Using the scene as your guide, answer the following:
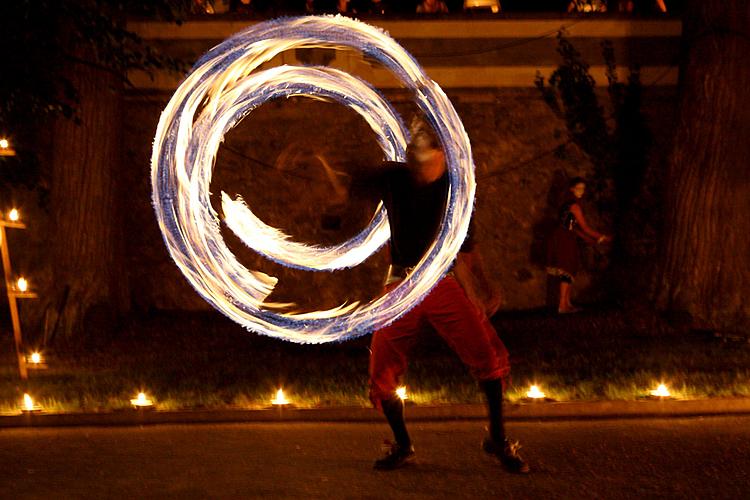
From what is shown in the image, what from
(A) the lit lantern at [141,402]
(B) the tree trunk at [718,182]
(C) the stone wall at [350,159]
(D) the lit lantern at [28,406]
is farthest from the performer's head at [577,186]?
(D) the lit lantern at [28,406]

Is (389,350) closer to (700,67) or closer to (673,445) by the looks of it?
(673,445)

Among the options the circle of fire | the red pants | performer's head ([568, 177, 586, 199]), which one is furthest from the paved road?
performer's head ([568, 177, 586, 199])

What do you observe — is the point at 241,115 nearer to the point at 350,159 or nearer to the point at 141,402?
the point at 141,402

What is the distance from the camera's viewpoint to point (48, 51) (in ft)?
35.6

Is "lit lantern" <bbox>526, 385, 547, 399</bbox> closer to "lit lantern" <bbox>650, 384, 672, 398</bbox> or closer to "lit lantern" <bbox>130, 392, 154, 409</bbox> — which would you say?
"lit lantern" <bbox>650, 384, 672, 398</bbox>

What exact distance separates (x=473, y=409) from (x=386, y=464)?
1.74 meters

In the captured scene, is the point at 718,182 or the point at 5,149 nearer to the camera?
the point at 5,149

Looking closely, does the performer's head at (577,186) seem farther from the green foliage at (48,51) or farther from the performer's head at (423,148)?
the performer's head at (423,148)

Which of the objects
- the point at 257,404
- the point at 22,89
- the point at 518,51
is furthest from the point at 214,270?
the point at 518,51

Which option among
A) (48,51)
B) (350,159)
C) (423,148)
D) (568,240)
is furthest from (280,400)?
(568,240)

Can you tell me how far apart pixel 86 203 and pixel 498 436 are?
6.61 metres

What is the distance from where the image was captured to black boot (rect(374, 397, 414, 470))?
689 cm

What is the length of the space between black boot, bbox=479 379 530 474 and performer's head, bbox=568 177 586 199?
6.73 meters

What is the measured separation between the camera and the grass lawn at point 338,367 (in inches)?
355
